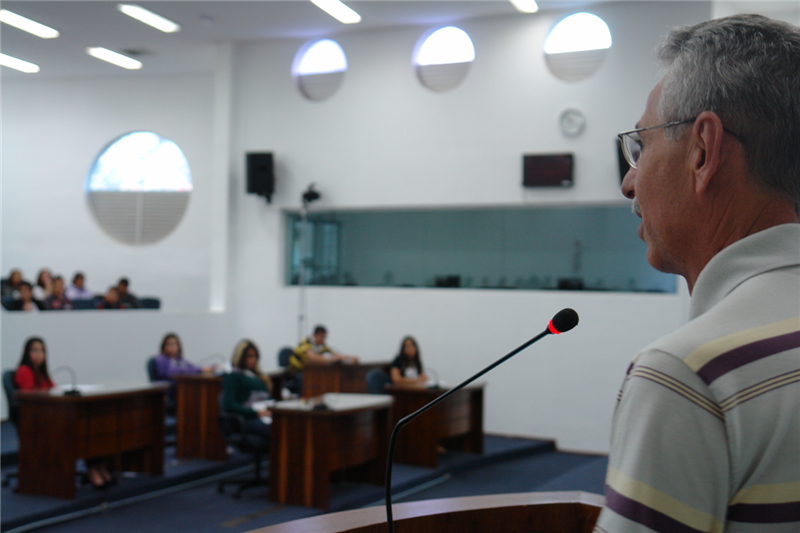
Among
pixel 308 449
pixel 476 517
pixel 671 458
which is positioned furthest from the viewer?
pixel 308 449

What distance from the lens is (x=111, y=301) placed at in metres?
9.05

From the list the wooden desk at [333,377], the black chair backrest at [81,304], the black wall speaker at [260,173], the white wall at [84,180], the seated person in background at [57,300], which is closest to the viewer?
the wooden desk at [333,377]

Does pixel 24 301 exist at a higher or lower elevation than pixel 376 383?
higher

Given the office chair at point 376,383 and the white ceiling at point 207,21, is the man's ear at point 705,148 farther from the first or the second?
the office chair at point 376,383

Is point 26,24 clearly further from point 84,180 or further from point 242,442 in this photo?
point 84,180

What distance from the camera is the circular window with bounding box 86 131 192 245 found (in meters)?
11.1

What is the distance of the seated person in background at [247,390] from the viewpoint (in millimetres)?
5793

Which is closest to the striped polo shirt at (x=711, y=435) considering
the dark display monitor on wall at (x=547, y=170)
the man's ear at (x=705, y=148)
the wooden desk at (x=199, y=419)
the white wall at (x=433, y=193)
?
the man's ear at (x=705, y=148)

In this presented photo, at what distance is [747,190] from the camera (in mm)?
755

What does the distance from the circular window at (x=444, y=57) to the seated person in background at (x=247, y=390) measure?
166 inches

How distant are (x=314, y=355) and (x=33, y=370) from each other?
9.41 feet

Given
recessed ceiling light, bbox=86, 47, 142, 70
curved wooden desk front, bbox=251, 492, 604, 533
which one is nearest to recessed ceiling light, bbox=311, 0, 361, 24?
recessed ceiling light, bbox=86, 47, 142, 70

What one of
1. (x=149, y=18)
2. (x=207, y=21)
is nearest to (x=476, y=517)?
(x=149, y=18)

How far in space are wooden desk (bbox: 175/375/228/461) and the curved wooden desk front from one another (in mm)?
5381
